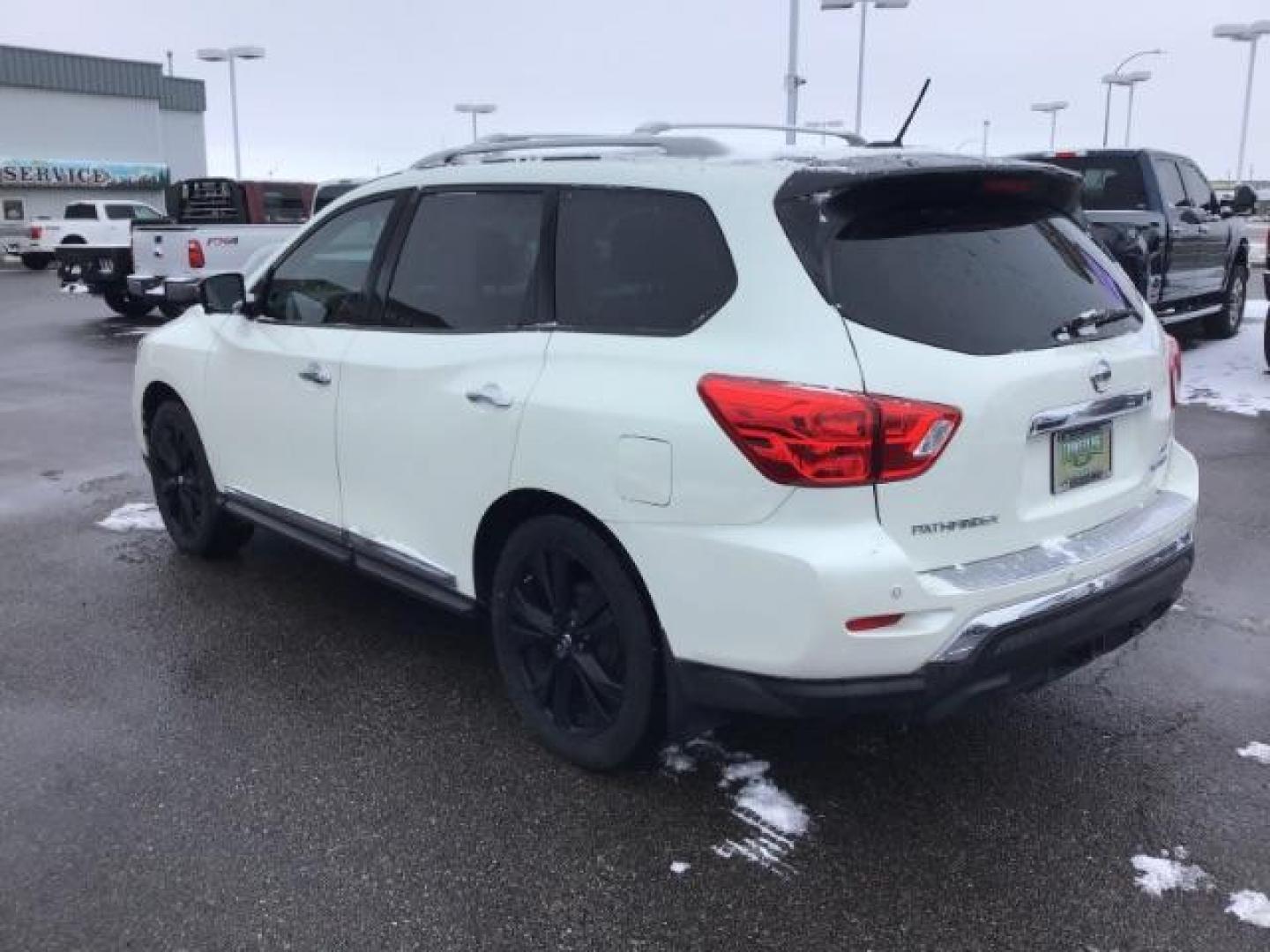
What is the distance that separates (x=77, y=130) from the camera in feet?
172

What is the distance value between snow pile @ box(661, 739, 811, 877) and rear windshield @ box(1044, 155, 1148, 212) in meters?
9.21

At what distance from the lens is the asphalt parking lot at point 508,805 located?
2857mm

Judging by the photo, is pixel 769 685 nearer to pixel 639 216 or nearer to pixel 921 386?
pixel 921 386

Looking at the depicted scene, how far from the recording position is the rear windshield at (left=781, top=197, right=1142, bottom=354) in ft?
9.68

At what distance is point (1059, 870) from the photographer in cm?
306

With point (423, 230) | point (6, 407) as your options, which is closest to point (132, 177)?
point (6, 407)

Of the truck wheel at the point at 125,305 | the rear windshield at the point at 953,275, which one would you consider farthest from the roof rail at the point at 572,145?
the truck wheel at the point at 125,305

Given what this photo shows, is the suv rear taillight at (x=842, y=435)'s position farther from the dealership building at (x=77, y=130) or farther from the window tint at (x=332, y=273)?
the dealership building at (x=77, y=130)

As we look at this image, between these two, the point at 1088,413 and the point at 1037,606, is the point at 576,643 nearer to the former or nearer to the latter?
the point at 1037,606

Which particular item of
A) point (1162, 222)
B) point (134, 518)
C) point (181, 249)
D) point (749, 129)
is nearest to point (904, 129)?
point (749, 129)

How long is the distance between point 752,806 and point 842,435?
121cm

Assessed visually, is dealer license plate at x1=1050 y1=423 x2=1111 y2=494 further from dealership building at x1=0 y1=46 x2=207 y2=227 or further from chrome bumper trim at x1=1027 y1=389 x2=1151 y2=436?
dealership building at x1=0 y1=46 x2=207 y2=227

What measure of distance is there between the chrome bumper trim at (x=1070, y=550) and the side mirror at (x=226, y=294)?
3.25m

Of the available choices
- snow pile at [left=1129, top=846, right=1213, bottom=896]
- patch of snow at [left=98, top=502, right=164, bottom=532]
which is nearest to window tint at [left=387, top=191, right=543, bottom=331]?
snow pile at [left=1129, top=846, right=1213, bottom=896]
